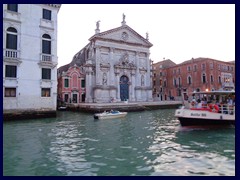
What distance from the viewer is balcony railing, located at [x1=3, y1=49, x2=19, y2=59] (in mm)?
17039

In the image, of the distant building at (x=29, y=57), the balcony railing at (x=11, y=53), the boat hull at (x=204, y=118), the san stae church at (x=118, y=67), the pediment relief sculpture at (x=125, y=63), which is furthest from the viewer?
the pediment relief sculpture at (x=125, y=63)

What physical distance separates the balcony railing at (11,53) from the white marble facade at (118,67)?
17.1 m

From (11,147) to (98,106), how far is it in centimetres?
1719

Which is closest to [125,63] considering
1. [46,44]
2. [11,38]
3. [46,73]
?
[46,44]

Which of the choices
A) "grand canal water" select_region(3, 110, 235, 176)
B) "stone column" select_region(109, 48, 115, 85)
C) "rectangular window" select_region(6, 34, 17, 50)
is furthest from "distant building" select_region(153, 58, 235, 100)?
"grand canal water" select_region(3, 110, 235, 176)

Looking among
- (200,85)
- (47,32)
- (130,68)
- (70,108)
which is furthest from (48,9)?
(200,85)

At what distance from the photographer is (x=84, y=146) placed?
853cm

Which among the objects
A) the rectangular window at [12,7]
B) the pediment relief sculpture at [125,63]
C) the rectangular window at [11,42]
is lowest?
the rectangular window at [11,42]

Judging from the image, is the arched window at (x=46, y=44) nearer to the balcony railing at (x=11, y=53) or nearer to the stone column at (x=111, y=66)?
the balcony railing at (x=11, y=53)

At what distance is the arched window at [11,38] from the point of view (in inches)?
686

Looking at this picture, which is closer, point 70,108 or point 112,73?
point 70,108

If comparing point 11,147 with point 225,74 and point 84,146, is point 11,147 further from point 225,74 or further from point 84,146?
point 225,74

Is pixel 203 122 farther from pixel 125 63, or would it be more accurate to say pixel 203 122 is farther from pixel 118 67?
pixel 125 63

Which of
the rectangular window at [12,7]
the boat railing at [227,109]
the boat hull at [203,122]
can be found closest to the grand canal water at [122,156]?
the boat hull at [203,122]
